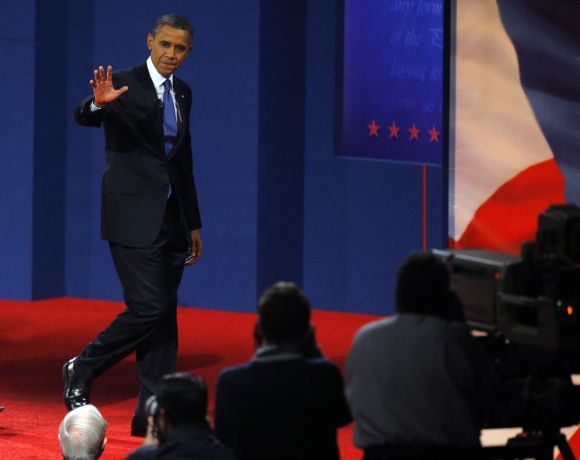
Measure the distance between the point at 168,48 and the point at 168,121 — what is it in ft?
0.92

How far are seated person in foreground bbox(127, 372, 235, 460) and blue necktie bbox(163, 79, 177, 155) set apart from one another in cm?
204

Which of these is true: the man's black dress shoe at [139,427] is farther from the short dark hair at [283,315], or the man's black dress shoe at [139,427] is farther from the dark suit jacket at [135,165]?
the short dark hair at [283,315]

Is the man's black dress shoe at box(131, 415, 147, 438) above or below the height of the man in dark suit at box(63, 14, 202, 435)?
below

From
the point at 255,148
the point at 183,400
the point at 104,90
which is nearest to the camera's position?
the point at 183,400

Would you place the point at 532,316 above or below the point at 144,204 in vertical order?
below

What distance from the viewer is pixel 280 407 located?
3.22 meters

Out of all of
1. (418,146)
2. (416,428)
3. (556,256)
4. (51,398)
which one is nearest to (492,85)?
(556,256)

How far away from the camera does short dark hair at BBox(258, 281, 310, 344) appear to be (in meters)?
3.25

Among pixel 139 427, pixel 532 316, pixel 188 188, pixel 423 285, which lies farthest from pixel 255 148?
pixel 423 285

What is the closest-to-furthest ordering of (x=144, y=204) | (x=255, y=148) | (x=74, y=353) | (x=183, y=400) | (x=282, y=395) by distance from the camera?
(x=282, y=395) < (x=183, y=400) < (x=144, y=204) < (x=74, y=353) < (x=255, y=148)

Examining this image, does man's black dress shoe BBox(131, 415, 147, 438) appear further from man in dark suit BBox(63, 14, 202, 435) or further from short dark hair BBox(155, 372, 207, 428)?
short dark hair BBox(155, 372, 207, 428)

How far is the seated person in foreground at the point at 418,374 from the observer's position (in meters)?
3.25

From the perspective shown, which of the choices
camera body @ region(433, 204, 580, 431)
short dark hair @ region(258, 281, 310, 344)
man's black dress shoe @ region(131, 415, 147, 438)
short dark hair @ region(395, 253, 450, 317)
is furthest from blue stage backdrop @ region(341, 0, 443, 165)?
short dark hair @ region(258, 281, 310, 344)

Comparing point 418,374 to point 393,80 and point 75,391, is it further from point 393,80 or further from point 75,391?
point 393,80
